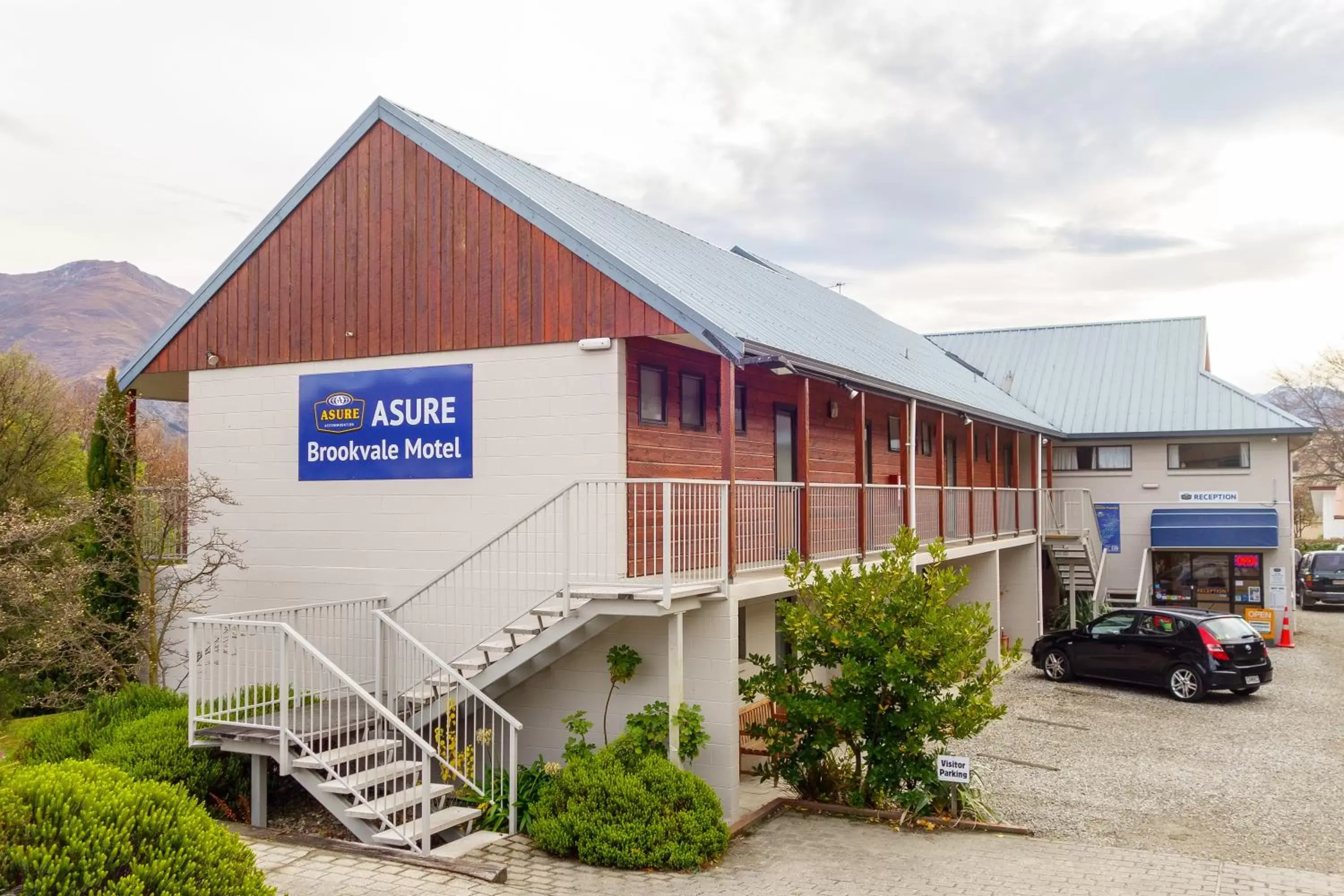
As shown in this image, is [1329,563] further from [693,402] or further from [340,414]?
[340,414]

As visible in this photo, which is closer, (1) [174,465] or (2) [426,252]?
(2) [426,252]

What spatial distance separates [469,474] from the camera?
13211 millimetres

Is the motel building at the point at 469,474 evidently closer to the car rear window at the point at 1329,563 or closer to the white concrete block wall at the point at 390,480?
the white concrete block wall at the point at 390,480

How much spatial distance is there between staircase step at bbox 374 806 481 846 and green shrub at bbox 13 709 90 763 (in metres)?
4.40

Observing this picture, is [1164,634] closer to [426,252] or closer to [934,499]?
[934,499]

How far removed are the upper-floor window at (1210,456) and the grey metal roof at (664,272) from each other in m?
10.3

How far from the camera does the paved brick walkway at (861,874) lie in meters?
9.38

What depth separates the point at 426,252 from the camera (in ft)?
44.6

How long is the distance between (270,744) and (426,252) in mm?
6128

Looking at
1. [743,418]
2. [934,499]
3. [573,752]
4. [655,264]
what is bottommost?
[573,752]

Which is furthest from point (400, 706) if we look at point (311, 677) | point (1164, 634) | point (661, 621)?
point (1164, 634)

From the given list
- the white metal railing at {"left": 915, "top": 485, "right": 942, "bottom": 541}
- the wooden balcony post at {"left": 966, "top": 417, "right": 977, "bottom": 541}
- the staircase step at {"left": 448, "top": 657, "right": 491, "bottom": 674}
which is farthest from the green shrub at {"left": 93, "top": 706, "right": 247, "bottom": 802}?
the wooden balcony post at {"left": 966, "top": 417, "right": 977, "bottom": 541}

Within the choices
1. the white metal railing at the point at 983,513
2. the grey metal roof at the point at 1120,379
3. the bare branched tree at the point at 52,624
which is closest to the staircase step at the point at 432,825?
the bare branched tree at the point at 52,624

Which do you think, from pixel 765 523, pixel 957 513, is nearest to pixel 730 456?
pixel 765 523
